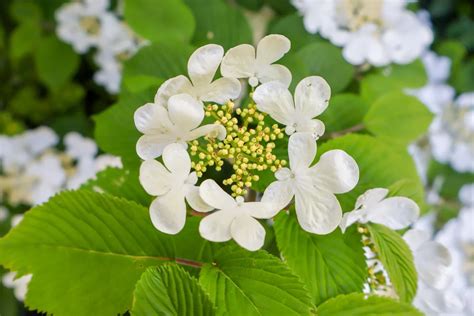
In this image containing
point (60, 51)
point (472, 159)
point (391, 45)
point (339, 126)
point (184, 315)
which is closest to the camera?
point (184, 315)

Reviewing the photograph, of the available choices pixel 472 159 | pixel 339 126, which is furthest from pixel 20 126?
pixel 472 159

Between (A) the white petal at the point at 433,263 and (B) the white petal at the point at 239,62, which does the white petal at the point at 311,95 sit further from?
(A) the white petal at the point at 433,263

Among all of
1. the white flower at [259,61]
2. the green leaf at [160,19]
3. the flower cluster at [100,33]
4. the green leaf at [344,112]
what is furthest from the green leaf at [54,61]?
the white flower at [259,61]

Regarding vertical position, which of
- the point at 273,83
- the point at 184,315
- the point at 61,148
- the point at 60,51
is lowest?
the point at 184,315

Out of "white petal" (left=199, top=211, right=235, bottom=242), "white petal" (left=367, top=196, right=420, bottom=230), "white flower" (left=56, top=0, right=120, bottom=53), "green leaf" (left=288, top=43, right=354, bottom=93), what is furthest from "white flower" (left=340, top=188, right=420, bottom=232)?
"white flower" (left=56, top=0, right=120, bottom=53)

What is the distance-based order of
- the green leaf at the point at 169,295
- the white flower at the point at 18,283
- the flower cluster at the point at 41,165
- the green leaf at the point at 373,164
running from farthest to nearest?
the flower cluster at the point at 41,165, the white flower at the point at 18,283, the green leaf at the point at 373,164, the green leaf at the point at 169,295

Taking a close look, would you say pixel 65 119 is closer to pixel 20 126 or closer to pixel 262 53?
pixel 20 126

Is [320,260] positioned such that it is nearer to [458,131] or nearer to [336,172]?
[336,172]
